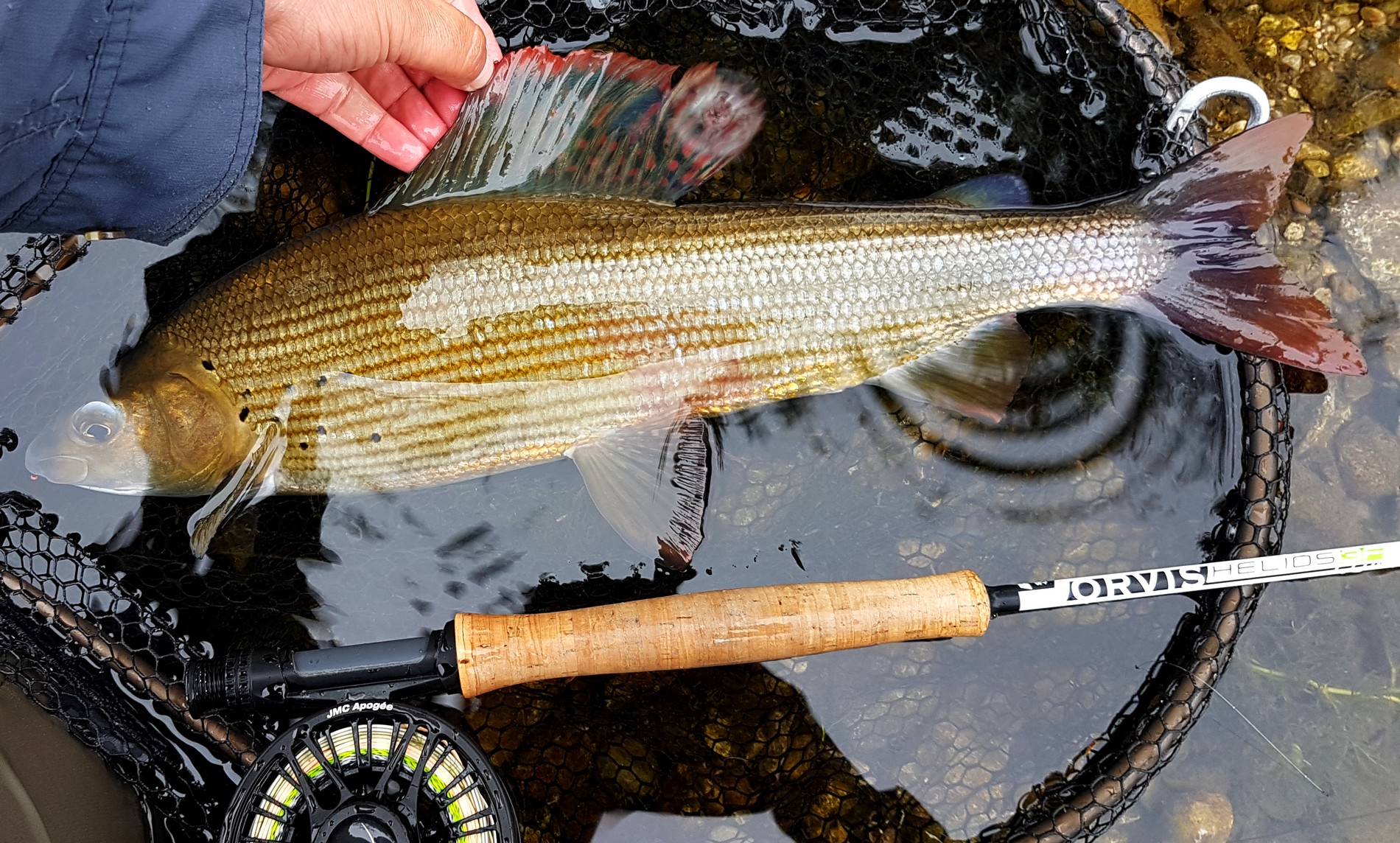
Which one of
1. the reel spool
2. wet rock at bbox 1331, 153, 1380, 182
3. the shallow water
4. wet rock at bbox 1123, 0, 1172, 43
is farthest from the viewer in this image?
wet rock at bbox 1123, 0, 1172, 43

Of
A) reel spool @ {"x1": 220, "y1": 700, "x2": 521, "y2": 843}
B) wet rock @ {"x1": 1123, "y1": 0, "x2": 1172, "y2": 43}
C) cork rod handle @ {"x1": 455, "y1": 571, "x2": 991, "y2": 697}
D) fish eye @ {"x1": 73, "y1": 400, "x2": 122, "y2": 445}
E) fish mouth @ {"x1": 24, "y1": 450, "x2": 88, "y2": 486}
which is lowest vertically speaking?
reel spool @ {"x1": 220, "y1": 700, "x2": 521, "y2": 843}

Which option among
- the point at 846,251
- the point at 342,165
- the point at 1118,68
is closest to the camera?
the point at 846,251

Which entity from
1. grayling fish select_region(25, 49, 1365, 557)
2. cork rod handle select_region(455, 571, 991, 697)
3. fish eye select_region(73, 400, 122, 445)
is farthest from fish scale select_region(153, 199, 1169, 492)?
cork rod handle select_region(455, 571, 991, 697)

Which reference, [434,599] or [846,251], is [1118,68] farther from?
[434,599]

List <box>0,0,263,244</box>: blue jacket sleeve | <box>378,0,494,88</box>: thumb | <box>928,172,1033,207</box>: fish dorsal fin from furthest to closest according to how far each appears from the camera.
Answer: <box>928,172,1033,207</box>: fish dorsal fin < <box>378,0,494,88</box>: thumb < <box>0,0,263,244</box>: blue jacket sleeve

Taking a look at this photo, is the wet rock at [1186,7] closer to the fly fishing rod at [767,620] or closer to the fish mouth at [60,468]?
the fly fishing rod at [767,620]

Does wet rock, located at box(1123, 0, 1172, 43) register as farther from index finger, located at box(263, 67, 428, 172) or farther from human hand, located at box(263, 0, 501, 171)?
index finger, located at box(263, 67, 428, 172)

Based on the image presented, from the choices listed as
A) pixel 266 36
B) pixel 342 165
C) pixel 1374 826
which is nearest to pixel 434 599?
pixel 342 165
